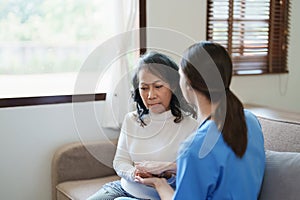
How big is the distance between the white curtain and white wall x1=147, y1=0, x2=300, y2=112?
12cm

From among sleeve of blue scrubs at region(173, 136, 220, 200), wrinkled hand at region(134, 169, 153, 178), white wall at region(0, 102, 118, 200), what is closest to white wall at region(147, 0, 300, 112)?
white wall at region(0, 102, 118, 200)

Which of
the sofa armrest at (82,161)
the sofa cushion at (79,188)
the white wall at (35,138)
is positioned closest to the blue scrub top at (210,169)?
the sofa cushion at (79,188)

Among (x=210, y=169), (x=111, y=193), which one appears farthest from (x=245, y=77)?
(x=210, y=169)

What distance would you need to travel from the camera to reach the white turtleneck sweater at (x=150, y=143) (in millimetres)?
2029

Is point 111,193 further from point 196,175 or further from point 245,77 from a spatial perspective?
point 245,77

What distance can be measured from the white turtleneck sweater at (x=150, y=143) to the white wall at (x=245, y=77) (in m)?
0.97

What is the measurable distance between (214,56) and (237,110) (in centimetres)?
19

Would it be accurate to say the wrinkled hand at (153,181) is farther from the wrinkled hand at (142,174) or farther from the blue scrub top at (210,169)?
the blue scrub top at (210,169)

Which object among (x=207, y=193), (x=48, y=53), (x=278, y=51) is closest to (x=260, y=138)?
(x=207, y=193)

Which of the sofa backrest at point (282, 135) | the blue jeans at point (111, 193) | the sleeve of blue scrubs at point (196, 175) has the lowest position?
the blue jeans at point (111, 193)

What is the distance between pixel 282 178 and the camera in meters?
1.71

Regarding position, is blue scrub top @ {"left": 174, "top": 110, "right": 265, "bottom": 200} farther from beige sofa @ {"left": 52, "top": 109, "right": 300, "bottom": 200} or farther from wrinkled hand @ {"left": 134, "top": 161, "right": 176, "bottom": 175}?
wrinkled hand @ {"left": 134, "top": 161, "right": 176, "bottom": 175}

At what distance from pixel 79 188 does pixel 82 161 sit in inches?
9.6

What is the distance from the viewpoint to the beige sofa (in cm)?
170
